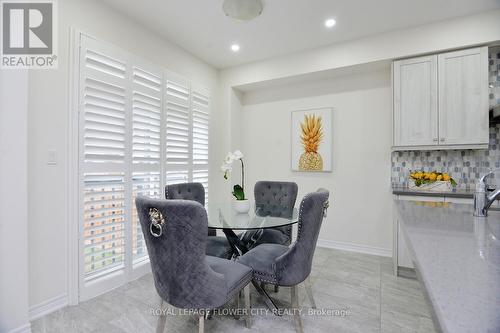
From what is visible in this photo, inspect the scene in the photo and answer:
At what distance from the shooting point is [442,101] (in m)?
2.78

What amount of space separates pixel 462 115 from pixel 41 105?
13.1 feet

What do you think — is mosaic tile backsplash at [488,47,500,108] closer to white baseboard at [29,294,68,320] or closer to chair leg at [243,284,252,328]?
chair leg at [243,284,252,328]

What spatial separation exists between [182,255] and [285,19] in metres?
2.59

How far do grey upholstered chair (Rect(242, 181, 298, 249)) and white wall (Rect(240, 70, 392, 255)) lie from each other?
1.02 metres

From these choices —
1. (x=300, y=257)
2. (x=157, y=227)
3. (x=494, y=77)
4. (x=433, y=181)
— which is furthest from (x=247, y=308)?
(x=494, y=77)

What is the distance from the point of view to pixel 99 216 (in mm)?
2326

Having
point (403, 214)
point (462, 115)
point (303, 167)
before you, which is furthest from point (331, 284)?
point (462, 115)

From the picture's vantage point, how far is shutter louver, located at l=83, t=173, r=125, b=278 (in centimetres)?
226

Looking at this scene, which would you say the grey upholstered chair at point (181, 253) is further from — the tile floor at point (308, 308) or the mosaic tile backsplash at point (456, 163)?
the mosaic tile backsplash at point (456, 163)

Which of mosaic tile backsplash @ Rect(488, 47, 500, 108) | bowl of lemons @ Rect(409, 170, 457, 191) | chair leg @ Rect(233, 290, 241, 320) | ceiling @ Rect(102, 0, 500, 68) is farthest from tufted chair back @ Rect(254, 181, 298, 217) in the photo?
mosaic tile backsplash @ Rect(488, 47, 500, 108)

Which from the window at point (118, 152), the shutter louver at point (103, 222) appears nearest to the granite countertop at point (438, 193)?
the window at point (118, 152)

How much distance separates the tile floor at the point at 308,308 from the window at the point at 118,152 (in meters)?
0.25

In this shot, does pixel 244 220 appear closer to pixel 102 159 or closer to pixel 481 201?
pixel 102 159

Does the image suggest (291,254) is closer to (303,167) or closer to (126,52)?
(303,167)
